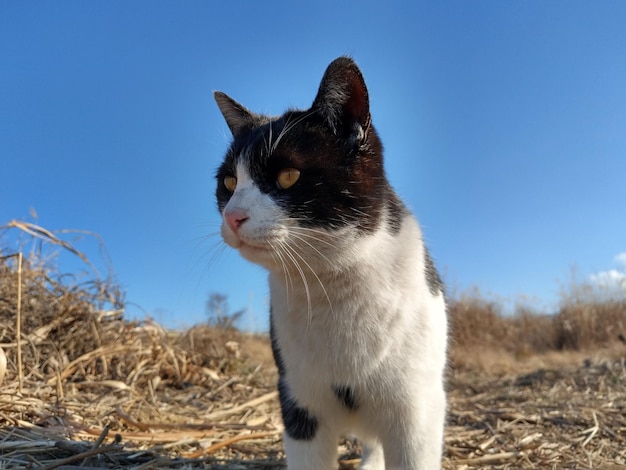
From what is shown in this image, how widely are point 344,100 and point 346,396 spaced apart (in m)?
1.06

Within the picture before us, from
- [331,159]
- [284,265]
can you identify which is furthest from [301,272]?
[331,159]

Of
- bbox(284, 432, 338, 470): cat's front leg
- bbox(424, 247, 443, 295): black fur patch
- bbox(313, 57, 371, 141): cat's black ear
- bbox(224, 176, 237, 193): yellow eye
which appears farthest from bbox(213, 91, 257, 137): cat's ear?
bbox(284, 432, 338, 470): cat's front leg

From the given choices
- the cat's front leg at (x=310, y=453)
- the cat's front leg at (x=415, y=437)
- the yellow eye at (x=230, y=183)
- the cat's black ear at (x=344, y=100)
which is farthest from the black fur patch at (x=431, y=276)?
the yellow eye at (x=230, y=183)

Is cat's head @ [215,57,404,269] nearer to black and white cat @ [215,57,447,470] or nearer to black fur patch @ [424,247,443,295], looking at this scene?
black and white cat @ [215,57,447,470]

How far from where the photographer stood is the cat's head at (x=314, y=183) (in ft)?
5.03

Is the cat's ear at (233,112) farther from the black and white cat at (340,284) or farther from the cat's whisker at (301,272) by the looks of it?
the cat's whisker at (301,272)

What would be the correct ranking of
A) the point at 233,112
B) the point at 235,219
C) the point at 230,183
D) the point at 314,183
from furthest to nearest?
the point at 233,112 < the point at 230,183 < the point at 314,183 < the point at 235,219

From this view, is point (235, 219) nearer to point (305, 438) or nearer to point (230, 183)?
point (230, 183)

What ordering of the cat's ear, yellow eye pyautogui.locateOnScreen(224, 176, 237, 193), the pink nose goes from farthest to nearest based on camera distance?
the cat's ear
yellow eye pyautogui.locateOnScreen(224, 176, 237, 193)
the pink nose

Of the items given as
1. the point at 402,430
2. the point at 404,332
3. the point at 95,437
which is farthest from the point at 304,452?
the point at 95,437

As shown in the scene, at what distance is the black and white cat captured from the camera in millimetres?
1583

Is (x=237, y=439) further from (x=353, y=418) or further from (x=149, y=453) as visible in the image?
(x=353, y=418)

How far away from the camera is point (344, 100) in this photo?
168cm

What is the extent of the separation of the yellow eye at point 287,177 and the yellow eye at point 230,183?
0.92 feet
